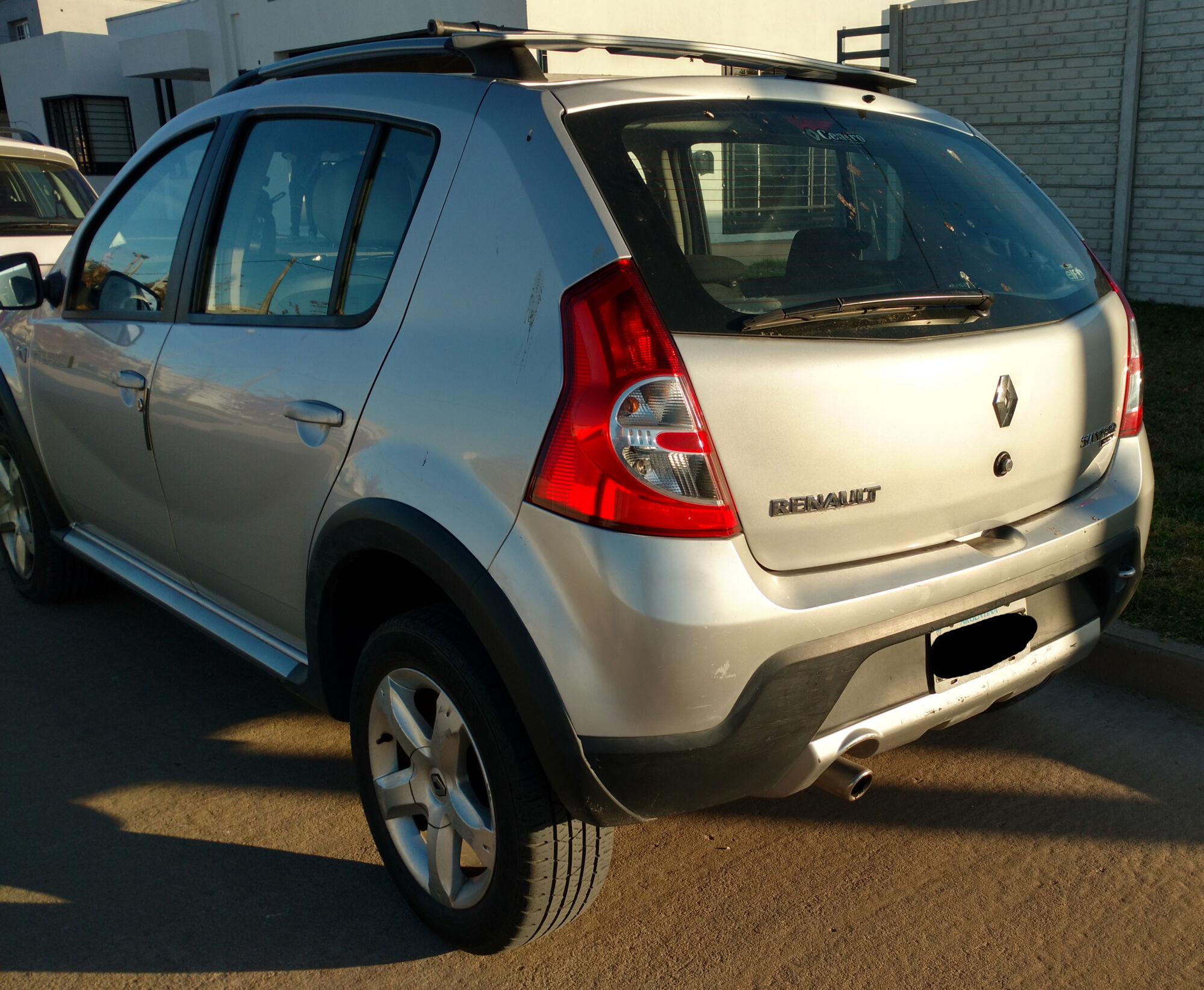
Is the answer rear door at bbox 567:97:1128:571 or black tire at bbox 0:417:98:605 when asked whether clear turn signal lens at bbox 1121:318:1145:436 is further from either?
black tire at bbox 0:417:98:605

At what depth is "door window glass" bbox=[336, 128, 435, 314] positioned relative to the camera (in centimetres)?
246

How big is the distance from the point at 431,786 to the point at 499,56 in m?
1.58

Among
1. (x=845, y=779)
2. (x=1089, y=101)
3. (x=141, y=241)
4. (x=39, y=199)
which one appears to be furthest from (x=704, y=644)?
(x=1089, y=101)

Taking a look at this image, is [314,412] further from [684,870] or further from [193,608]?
[684,870]

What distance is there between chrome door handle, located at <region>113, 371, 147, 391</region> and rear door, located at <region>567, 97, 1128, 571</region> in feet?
5.52

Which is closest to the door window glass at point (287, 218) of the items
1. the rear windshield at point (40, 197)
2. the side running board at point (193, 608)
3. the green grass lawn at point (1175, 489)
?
the side running board at point (193, 608)

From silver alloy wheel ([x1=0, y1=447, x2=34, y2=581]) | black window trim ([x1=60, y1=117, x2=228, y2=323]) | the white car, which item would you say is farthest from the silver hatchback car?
the white car

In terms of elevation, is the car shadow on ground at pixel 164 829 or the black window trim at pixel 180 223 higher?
the black window trim at pixel 180 223

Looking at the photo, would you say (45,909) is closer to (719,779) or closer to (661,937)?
(661,937)

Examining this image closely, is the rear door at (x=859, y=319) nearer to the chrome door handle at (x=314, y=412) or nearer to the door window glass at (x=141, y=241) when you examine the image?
the chrome door handle at (x=314, y=412)

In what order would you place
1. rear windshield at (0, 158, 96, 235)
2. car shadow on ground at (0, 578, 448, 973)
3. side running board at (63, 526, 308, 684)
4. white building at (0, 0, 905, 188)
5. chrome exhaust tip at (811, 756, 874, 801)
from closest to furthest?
chrome exhaust tip at (811, 756, 874, 801), car shadow on ground at (0, 578, 448, 973), side running board at (63, 526, 308, 684), rear windshield at (0, 158, 96, 235), white building at (0, 0, 905, 188)

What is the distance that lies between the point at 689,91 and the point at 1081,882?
6.70 ft

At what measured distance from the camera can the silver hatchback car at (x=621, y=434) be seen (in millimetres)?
2010

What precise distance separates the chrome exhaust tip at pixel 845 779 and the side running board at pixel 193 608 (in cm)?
132
